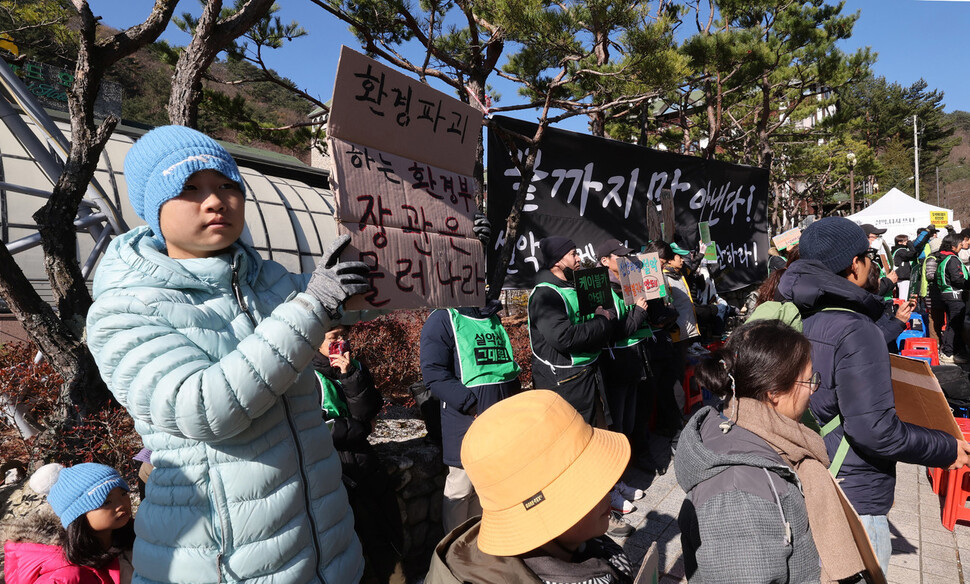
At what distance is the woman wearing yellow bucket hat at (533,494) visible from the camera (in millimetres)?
1233

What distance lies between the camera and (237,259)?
148 centimetres

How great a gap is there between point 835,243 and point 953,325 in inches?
329

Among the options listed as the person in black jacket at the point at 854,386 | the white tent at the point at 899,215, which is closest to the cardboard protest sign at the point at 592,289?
the person in black jacket at the point at 854,386

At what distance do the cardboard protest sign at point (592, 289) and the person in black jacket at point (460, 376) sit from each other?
742 millimetres

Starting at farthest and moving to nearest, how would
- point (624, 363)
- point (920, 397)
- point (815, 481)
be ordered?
point (624, 363) → point (920, 397) → point (815, 481)

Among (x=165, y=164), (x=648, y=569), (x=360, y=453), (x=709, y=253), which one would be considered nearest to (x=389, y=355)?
(x=360, y=453)

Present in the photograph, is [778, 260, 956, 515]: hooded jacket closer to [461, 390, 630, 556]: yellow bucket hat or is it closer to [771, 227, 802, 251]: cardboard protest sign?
[461, 390, 630, 556]: yellow bucket hat

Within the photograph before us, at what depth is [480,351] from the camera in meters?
3.26

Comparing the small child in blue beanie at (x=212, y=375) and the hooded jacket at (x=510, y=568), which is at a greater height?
the small child in blue beanie at (x=212, y=375)

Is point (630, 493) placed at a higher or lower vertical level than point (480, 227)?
lower

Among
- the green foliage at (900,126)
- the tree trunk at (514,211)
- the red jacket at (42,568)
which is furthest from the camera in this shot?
the green foliage at (900,126)

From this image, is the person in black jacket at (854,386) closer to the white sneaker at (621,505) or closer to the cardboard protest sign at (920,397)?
the cardboard protest sign at (920,397)

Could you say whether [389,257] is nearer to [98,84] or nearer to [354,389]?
[354,389]

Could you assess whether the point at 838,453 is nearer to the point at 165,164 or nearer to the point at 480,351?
the point at 480,351
